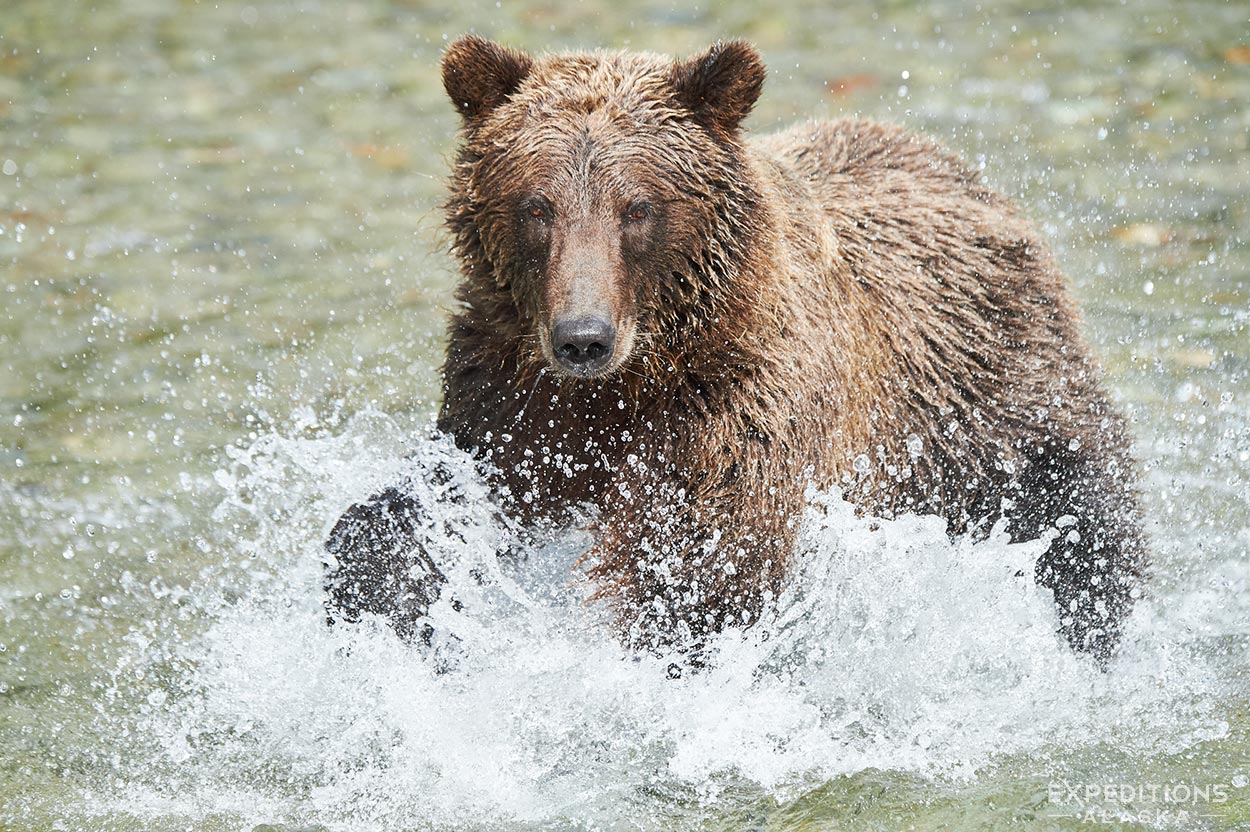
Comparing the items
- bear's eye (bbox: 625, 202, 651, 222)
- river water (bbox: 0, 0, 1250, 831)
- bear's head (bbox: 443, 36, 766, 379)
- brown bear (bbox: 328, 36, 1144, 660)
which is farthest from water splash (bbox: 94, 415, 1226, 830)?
bear's eye (bbox: 625, 202, 651, 222)

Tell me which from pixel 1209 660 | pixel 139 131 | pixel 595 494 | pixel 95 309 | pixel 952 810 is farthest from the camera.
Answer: pixel 139 131

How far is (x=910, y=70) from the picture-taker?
11.2 meters

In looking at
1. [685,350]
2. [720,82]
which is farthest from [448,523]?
[720,82]

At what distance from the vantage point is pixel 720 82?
5.10 metres

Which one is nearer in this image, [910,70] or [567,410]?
[567,410]

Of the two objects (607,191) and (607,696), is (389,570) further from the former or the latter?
(607,191)

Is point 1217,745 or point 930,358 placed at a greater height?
point 930,358

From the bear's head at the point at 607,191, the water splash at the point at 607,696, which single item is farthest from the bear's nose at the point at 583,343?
the water splash at the point at 607,696

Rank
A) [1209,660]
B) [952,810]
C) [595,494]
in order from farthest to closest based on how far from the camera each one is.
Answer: [1209,660] → [595,494] → [952,810]

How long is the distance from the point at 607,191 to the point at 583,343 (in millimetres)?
547

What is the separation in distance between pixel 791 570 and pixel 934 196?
1.73 m

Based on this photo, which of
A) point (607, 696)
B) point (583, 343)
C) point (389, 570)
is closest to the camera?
point (583, 343)

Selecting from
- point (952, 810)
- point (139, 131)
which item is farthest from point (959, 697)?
point (139, 131)

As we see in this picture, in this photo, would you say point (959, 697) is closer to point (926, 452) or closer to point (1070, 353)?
point (926, 452)
